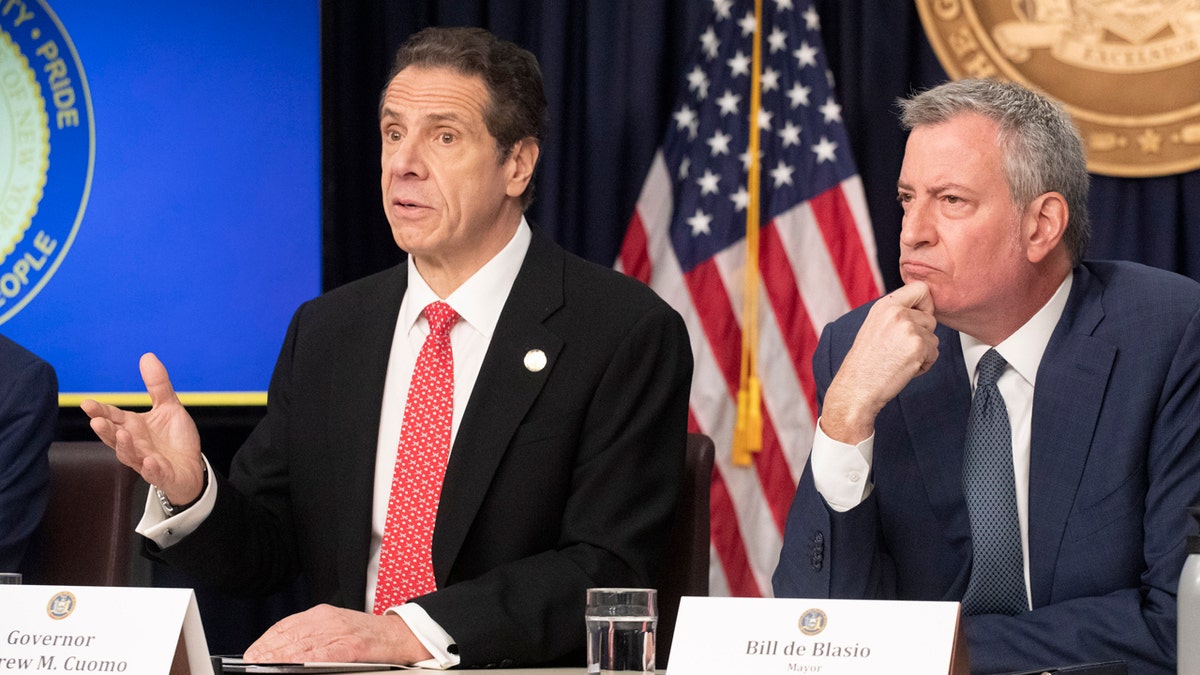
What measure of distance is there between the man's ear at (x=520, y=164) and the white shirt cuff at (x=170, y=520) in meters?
0.81

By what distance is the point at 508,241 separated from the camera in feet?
9.14

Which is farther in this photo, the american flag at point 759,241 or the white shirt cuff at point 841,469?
the american flag at point 759,241

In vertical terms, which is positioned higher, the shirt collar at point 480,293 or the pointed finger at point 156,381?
the shirt collar at point 480,293

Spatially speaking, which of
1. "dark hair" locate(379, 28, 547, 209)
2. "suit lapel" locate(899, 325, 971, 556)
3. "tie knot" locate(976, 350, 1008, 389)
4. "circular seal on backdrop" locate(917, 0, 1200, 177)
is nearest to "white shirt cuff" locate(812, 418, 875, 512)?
"suit lapel" locate(899, 325, 971, 556)

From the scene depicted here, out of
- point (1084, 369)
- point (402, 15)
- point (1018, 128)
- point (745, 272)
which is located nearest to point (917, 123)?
point (1018, 128)

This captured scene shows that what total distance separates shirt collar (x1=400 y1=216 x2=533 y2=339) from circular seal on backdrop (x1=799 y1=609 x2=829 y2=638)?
126cm

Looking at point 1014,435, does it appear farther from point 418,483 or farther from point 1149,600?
point 418,483

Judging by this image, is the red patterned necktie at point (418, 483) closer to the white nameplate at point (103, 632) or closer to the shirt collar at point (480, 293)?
A: the shirt collar at point (480, 293)

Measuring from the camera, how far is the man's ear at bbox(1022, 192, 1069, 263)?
2.34 m

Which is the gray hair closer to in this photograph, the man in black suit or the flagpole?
the man in black suit

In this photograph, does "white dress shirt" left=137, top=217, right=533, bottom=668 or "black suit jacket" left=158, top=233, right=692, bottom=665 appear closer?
"black suit jacket" left=158, top=233, right=692, bottom=665

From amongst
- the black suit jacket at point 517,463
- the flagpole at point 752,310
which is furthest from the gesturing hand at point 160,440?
the flagpole at point 752,310

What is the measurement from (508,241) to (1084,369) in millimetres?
1100

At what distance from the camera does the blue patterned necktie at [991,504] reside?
89.1 inches
